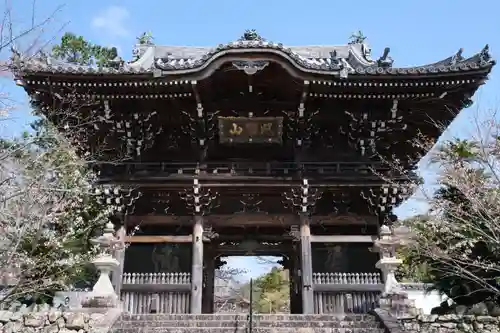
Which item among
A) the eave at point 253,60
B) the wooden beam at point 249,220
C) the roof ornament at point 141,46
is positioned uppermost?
the roof ornament at point 141,46

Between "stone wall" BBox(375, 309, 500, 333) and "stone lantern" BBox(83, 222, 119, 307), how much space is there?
5618 millimetres

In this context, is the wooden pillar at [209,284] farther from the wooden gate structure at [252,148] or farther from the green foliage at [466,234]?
the green foliage at [466,234]

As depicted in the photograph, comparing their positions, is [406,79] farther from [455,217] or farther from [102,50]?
[102,50]

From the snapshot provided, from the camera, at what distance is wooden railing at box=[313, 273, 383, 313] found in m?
11.2

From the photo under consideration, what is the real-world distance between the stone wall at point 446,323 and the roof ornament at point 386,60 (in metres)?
5.95

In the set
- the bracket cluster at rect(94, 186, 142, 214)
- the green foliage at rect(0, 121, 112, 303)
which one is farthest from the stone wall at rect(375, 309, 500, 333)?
the green foliage at rect(0, 121, 112, 303)

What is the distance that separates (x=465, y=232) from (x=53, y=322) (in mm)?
9282

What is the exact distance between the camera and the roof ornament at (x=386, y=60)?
11.7 metres

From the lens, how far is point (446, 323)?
30.3 ft

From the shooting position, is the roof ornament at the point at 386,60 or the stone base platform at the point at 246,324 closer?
the stone base platform at the point at 246,324

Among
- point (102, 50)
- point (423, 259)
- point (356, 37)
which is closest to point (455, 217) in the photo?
point (423, 259)

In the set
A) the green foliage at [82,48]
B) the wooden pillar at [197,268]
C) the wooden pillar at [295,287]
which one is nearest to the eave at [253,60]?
the wooden pillar at [197,268]

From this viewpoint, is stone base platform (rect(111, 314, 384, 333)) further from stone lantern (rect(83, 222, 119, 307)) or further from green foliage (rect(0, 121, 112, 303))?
green foliage (rect(0, 121, 112, 303))

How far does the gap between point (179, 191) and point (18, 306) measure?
4931mm
